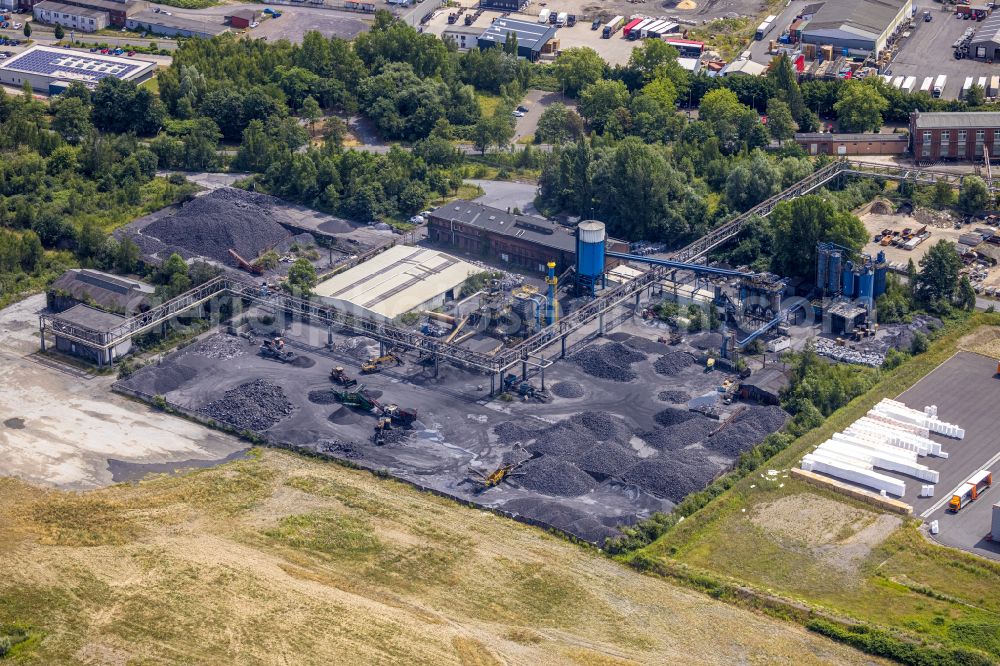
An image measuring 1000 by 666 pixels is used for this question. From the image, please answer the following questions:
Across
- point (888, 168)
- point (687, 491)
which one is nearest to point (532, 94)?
point (888, 168)

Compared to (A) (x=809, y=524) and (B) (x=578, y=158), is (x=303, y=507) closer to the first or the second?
(A) (x=809, y=524)

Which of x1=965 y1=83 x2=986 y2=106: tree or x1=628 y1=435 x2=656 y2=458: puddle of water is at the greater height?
x1=965 y1=83 x2=986 y2=106: tree

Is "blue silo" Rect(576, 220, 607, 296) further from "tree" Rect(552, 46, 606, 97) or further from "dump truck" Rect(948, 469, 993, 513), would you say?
"tree" Rect(552, 46, 606, 97)

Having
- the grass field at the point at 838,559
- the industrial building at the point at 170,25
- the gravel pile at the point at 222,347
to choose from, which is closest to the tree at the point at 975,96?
the grass field at the point at 838,559

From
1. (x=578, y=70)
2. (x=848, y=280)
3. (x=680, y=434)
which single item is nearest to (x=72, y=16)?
(x=578, y=70)

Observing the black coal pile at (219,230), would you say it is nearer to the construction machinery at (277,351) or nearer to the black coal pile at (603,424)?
the construction machinery at (277,351)

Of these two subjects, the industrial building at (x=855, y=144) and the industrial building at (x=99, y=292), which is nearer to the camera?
the industrial building at (x=99, y=292)

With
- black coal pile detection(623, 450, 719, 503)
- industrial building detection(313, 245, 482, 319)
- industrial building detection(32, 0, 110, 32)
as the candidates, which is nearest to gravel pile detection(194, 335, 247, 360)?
industrial building detection(313, 245, 482, 319)

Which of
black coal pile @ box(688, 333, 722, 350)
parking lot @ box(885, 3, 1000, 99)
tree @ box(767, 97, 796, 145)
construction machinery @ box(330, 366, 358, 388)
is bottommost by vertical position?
construction machinery @ box(330, 366, 358, 388)
